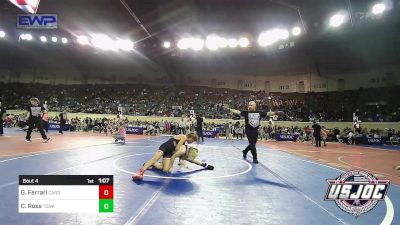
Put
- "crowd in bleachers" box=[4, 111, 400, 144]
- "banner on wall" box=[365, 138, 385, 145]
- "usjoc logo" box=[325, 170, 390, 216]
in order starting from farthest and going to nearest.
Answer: "crowd in bleachers" box=[4, 111, 400, 144] < "banner on wall" box=[365, 138, 385, 145] < "usjoc logo" box=[325, 170, 390, 216]

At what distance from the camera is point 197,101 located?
36906mm

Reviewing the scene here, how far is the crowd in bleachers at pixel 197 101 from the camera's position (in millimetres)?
30219

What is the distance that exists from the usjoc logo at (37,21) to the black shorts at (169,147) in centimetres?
1451

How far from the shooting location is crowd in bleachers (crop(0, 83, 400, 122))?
1190 inches

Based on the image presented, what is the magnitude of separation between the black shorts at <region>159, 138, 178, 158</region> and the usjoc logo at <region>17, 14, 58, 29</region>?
14.5 metres

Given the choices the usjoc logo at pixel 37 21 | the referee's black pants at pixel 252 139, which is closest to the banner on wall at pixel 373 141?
the referee's black pants at pixel 252 139

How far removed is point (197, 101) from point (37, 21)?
21.4 meters

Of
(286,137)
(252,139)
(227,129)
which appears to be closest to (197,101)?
(227,129)

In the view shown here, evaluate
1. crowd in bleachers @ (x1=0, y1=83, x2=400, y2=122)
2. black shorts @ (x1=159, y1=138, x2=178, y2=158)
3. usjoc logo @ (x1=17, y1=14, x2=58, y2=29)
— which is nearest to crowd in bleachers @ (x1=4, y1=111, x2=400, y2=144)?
crowd in bleachers @ (x1=0, y1=83, x2=400, y2=122)

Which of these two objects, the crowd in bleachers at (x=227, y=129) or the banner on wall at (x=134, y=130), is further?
the banner on wall at (x=134, y=130)

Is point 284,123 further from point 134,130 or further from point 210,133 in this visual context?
point 134,130

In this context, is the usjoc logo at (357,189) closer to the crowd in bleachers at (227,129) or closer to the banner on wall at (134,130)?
the crowd in bleachers at (227,129)
